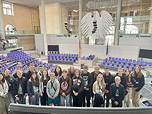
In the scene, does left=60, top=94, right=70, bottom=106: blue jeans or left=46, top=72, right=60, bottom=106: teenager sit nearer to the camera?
left=46, top=72, right=60, bottom=106: teenager

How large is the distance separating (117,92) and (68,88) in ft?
4.00

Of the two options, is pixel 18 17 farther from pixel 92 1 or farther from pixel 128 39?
pixel 128 39

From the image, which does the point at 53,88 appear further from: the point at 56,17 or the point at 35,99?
the point at 56,17

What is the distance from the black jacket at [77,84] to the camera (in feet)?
10.6

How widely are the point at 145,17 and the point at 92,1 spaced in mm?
5711

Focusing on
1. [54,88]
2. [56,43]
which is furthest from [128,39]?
[54,88]

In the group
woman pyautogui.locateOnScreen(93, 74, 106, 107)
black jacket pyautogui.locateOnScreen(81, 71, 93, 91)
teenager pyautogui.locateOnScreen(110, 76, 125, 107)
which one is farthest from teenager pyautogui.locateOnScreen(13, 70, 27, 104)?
teenager pyautogui.locateOnScreen(110, 76, 125, 107)

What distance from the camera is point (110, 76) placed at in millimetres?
3492

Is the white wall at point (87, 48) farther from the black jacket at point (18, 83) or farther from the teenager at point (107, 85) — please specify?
the black jacket at point (18, 83)

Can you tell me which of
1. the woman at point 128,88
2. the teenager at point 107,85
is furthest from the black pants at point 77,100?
the woman at point 128,88

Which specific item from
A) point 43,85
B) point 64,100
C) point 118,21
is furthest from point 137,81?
point 118,21

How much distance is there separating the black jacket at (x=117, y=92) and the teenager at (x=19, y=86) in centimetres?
234

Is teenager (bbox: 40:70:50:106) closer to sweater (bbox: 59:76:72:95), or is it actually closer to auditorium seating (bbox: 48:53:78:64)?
sweater (bbox: 59:76:72:95)

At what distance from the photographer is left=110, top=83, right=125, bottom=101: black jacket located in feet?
9.64
